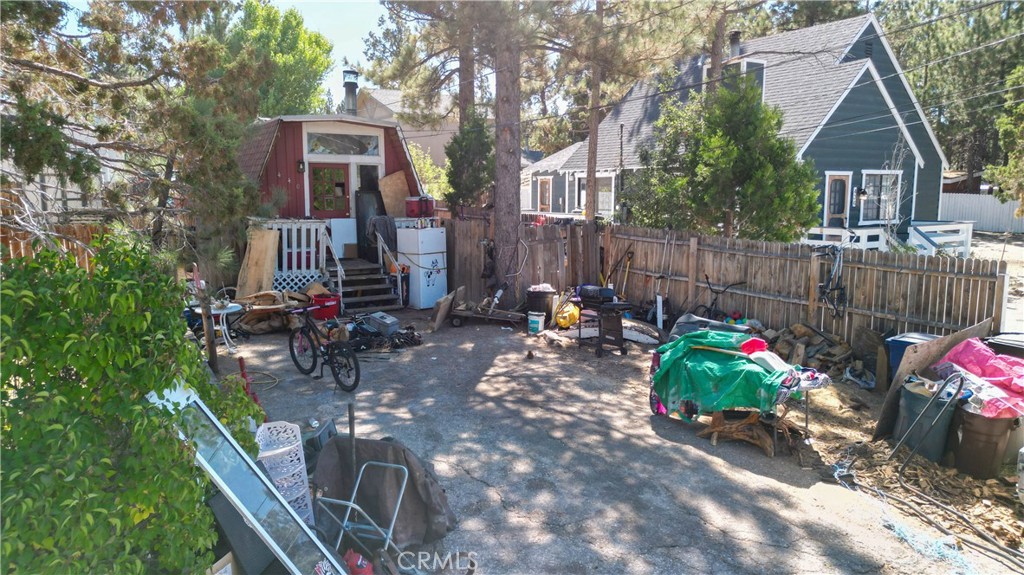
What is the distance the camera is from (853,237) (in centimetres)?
1622

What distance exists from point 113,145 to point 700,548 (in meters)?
5.67

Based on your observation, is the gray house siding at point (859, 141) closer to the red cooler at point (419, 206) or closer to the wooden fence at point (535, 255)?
the wooden fence at point (535, 255)

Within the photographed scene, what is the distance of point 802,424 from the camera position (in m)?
7.41

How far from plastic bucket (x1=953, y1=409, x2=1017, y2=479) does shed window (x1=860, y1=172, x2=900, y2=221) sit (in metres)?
15.4

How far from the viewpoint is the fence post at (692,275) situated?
11414mm

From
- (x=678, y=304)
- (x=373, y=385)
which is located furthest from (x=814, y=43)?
(x=373, y=385)

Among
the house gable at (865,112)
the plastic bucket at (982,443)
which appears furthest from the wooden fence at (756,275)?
the house gable at (865,112)

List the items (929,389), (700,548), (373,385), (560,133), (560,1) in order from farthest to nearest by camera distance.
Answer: (560,133) < (560,1) < (373,385) < (929,389) < (700,548)

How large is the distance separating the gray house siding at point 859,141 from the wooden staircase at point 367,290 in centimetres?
1183

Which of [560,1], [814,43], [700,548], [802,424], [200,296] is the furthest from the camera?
[814,43]

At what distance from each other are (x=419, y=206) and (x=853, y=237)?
1040 cm

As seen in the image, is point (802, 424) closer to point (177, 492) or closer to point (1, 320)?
point (177, 492)

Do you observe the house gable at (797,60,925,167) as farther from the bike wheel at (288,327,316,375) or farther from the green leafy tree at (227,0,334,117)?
the green leafy tree at (227,0,334,117)

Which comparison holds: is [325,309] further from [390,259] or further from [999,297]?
[999,297]
